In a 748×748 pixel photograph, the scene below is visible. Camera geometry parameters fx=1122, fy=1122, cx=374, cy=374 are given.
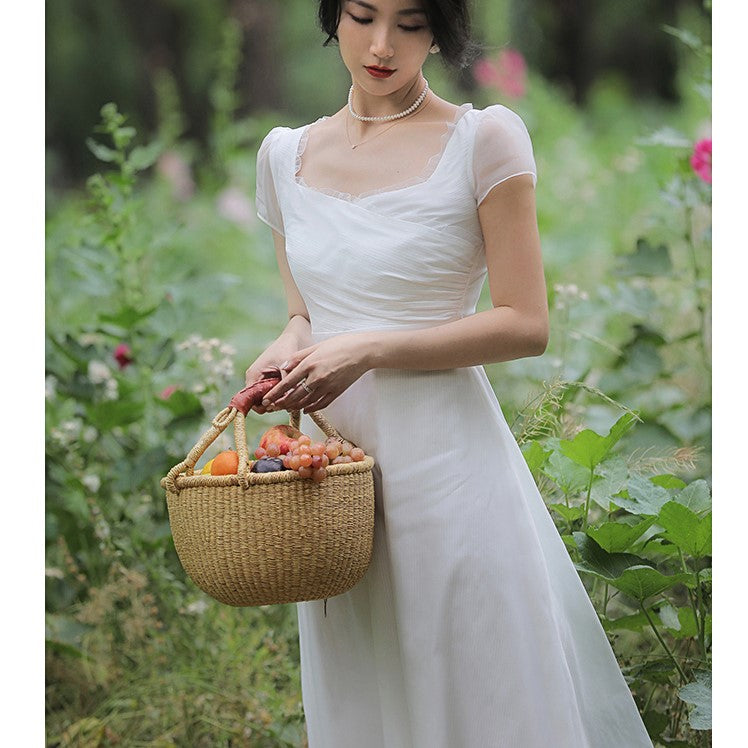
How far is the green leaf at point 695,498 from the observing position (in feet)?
5.66

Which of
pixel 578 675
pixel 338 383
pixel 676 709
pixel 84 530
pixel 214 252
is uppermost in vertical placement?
pixel 214 252

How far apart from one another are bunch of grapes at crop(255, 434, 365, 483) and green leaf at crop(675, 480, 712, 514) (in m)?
0.60

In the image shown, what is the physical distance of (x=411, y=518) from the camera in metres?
1.47

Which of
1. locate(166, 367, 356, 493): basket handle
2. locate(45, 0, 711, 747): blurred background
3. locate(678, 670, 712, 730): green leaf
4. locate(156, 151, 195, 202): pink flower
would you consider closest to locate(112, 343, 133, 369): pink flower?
locate(45, 0, 711, 747): blurred background

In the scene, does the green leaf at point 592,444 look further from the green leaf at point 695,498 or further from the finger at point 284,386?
the finger at point 284,386

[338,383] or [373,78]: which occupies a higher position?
[373,78]

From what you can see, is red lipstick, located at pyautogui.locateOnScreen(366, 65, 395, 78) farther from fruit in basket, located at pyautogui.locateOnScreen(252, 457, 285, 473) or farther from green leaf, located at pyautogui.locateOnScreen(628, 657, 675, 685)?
green leaf, located at pyautogui.locateOnScreen(628, 657, 675, 685)

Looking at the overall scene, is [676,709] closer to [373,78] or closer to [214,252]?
[373,78]

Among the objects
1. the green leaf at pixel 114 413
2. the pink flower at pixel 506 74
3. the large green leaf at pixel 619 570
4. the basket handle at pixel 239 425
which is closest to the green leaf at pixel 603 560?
the large green leaf at pixel 619 570

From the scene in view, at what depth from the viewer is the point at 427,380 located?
4.90 feet

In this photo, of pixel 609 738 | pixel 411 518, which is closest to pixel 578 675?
pixel 609 738

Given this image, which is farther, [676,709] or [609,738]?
[676,709]

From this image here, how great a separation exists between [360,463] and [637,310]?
1334 millimetres

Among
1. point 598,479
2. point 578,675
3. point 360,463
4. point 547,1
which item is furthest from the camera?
point 547,1
